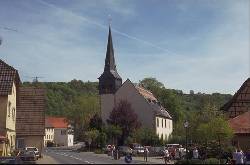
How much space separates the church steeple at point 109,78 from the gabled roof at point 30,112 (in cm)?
4222

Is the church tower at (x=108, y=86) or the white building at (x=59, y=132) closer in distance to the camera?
the church tower at (x=108, y=86)

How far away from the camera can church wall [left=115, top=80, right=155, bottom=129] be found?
92875mm

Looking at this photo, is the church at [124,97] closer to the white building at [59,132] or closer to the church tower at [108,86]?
the church tower at [108,86]

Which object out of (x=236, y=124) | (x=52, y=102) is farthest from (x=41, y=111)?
(x=52, y=102)

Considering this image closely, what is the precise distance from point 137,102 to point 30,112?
43.5m

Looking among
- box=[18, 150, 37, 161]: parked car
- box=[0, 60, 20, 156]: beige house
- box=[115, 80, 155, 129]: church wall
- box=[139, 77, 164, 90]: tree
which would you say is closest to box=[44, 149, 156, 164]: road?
box=[18, 150, 37, 161]: parked car

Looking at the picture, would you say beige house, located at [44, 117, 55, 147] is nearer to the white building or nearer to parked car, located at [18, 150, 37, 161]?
the white building

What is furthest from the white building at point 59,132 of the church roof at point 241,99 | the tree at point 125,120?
the church roof at point 241,99

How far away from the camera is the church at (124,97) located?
93062 millimetres

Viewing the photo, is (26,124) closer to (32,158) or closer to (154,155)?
(32,158)

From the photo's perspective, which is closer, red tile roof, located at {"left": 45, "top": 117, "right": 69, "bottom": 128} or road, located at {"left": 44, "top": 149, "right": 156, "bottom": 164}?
road, located at {"left": 44, "top": 149, "right": 156, "bottom": 164}

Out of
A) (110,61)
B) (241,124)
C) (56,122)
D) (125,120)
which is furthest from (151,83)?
(241,124)

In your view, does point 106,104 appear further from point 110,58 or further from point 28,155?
point 28,155

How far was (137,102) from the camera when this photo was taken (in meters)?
93.9
